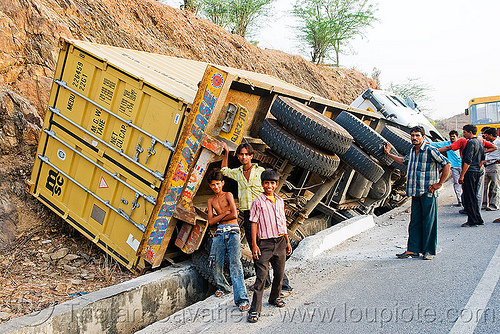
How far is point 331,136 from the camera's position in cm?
490

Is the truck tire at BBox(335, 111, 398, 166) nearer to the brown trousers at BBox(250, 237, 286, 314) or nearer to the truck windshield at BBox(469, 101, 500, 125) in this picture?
the brown trousers at BBox(250, 237, 286, 314)

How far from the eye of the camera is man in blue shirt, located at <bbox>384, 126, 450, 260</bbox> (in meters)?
4.87

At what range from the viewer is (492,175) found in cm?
806

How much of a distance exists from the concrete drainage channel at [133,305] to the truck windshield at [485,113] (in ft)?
42.4

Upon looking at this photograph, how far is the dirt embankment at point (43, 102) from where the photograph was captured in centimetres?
469

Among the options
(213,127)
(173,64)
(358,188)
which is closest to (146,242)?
(213,127)

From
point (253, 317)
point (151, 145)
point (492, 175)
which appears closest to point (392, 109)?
point (492, 175)

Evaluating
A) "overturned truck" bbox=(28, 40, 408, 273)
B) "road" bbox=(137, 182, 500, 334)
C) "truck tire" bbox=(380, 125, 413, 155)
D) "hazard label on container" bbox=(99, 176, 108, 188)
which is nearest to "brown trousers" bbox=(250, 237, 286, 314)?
"road" bbox=(137, 182, 500, 334)

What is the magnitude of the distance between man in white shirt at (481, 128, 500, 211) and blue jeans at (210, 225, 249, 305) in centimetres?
595

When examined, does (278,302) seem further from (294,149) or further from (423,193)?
(423,193)

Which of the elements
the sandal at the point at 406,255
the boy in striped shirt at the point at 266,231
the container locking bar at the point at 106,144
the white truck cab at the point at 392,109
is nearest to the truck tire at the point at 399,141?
the sandal at the point at 406,255

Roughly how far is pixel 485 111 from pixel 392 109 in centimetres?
546

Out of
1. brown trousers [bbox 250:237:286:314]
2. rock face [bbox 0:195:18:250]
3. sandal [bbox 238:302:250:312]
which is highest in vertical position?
brown trousers [bbox 250:237:286:314]

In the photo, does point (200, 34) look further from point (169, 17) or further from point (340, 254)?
point (340, 254)
